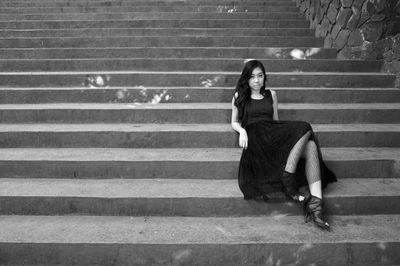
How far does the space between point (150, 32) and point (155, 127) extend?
106 inches

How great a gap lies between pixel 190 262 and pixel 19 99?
3153 millimetres

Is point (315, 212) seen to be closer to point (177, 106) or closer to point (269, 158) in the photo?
point (269, 158)

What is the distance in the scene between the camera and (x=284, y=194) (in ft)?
9.33

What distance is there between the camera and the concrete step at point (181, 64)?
15.4 feet

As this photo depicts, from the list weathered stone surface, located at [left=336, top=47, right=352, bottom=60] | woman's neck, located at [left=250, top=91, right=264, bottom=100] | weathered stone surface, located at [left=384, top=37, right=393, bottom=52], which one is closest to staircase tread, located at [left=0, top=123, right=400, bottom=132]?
woman's neck, located at [left=250, top=91, right=264, bottom=100]

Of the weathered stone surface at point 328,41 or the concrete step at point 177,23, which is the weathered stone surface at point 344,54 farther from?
the concrete step at point 177,23

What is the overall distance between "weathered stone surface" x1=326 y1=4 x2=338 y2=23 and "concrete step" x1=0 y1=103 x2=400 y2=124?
7.03 ft

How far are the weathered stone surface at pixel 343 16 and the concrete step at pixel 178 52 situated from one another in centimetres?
46

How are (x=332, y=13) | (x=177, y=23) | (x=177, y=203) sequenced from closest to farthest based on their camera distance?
(x=177, y=203) < (x=332, y=13) < (x=177, y=23)

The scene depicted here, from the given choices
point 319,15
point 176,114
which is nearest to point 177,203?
point 176,114

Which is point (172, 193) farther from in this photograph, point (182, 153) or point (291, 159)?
point (291, 159)

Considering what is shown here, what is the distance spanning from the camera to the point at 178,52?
5.09m

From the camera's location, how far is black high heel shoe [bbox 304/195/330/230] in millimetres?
2613

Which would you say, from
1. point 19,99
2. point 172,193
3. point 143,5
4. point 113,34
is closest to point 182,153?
point 172,193
